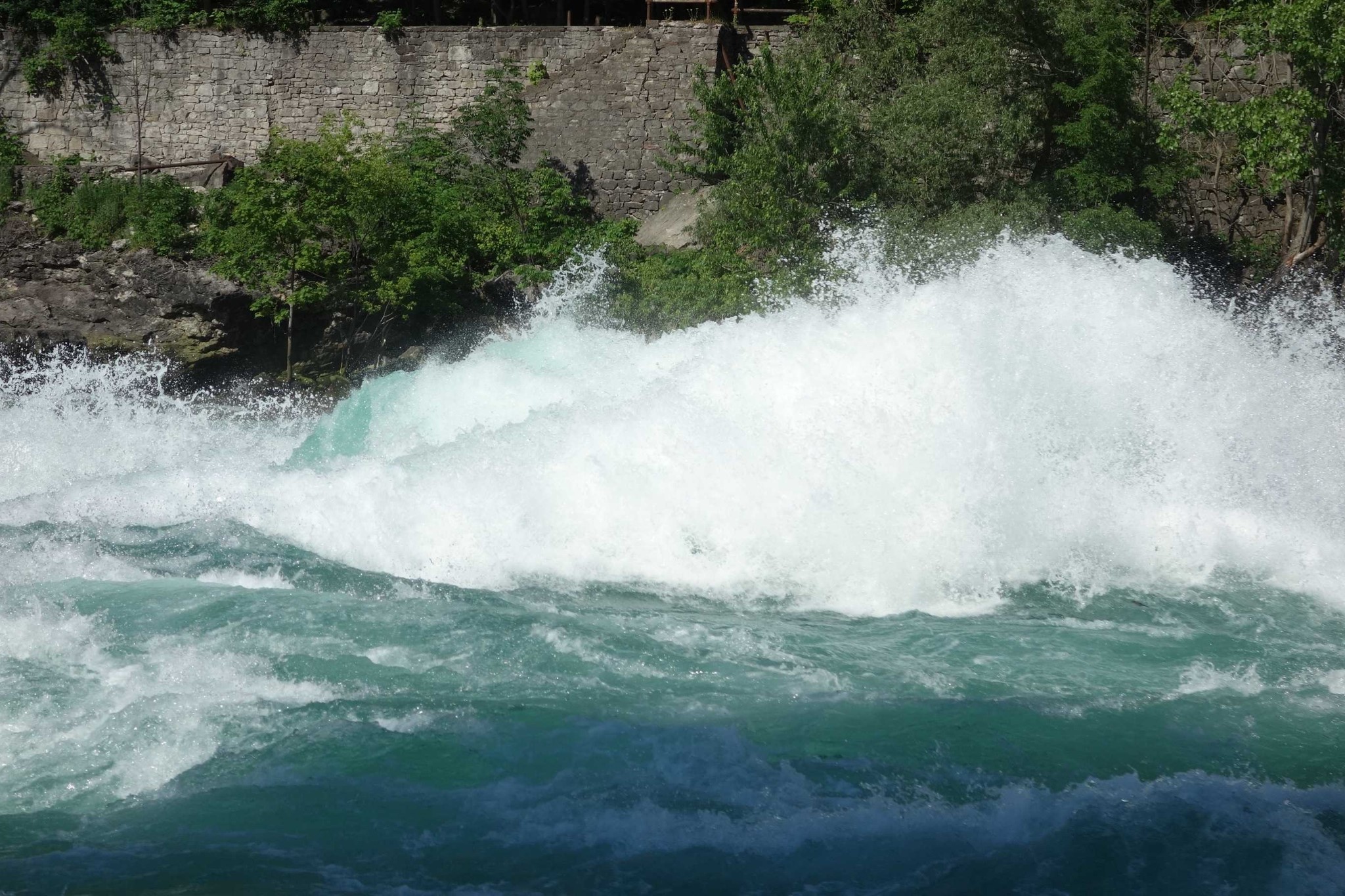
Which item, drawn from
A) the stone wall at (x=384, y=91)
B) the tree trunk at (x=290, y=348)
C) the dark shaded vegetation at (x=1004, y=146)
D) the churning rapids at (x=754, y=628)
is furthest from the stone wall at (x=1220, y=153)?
the tree trunk at (x=290, y=348)

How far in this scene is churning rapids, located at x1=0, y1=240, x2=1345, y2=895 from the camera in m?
4.68

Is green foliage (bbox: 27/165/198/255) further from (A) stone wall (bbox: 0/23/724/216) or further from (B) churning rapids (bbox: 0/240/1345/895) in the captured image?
(B) churning rapids (bbox: 0/240/1345/895)

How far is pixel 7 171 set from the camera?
19859 mm

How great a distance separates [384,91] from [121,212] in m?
4.53

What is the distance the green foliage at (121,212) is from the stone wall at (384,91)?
2032 mm

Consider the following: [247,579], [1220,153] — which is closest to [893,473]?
[247,579]

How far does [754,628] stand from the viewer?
6.72 metres

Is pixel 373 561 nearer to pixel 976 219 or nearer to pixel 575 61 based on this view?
pixel 976 219

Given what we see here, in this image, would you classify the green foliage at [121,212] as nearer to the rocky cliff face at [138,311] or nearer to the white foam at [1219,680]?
the rocky cliff face at [138,311]

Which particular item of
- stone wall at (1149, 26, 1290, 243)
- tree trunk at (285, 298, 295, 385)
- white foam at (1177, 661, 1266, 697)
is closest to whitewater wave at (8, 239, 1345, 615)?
white foam at (1177, 661, 1266, 697)

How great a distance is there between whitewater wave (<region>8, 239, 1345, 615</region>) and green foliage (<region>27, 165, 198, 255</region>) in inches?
324

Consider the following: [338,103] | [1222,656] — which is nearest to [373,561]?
[1222,656]

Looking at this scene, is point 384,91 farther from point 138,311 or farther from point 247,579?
point 247,579

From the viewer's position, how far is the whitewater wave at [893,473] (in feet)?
25.3
